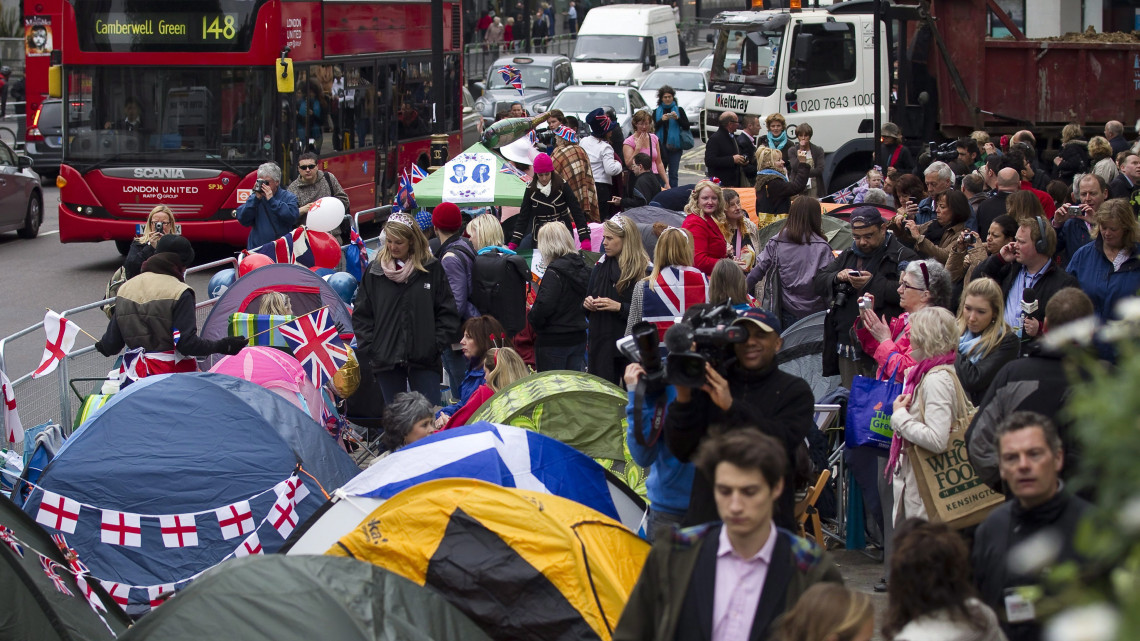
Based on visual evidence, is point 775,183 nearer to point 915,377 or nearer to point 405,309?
point 405,309

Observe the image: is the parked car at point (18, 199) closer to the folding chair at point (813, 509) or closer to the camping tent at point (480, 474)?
the camping tent at point (480, 474)

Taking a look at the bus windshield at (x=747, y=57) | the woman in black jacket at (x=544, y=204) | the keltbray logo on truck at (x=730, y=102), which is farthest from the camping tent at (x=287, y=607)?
the keltbray logo on truck at (x=730, y=102)

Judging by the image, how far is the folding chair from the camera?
6.27 m

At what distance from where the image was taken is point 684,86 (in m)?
30.2

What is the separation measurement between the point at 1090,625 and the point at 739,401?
326cm

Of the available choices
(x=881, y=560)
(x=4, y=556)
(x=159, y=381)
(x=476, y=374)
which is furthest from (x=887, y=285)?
(x=4, y=556)

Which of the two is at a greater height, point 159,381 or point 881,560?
point 159,381

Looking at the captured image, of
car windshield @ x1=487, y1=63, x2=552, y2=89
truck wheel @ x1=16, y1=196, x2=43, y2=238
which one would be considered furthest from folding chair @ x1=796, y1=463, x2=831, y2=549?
car windshield @ x1=487, y1=63, x2=552, y2=89

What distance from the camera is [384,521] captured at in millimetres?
5324

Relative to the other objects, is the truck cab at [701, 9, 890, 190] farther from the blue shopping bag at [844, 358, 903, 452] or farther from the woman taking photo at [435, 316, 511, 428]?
the blue shopping bag at [844, 358, 903, 452]

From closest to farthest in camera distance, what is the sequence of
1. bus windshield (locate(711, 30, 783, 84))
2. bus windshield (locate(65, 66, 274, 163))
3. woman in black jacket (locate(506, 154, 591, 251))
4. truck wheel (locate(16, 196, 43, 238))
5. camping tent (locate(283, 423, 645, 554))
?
camping tent (locate(283, 423, 645, 554)) → woman in black jacket (locate(506, 154, 591, 251)) → bus windshield (locate(65, 66, 274, 163)) → bus windshield (locate(711, 30, 783, 84)) → truck wheel (locate(16, 196, 43, 238))

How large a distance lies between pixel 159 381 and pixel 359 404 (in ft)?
8.24

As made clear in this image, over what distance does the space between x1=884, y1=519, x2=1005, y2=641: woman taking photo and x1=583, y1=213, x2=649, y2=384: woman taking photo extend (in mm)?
4723

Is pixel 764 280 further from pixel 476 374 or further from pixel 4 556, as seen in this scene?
pixel 4 556
